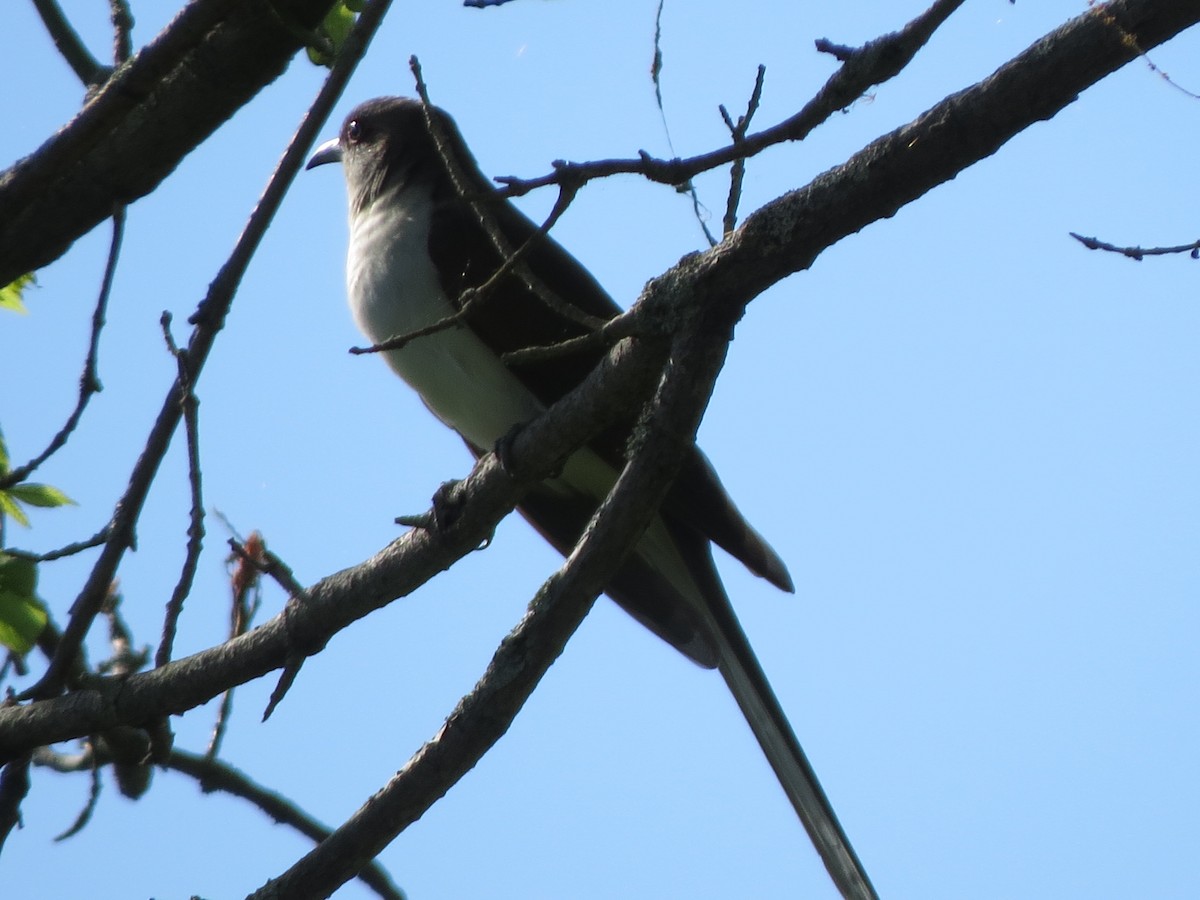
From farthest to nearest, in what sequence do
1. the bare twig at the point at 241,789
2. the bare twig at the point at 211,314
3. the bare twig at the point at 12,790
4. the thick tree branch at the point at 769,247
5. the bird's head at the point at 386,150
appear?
the bird's head at the point at 386,150 → the bare twig at the point at 241,789 → the bare twig at the point at 12,790 → the bare twig at the point at 211,314 → the thick tree branch at the point at 769,247

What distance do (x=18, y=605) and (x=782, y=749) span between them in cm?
185

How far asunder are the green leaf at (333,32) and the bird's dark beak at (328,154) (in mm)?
2037

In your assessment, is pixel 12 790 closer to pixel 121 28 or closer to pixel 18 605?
pixel 18 605

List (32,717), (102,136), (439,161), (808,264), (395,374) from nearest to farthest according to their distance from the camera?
(808,264) → (102,136) → (32,717) → (395,374) → (439,161)

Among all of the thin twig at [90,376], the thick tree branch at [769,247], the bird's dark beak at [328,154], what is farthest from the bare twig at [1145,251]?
the bird's dark beak at [328,154]

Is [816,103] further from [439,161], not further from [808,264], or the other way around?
[439,161]

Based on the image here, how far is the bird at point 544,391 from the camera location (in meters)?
3.67

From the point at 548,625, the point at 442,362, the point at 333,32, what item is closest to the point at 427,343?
the point at 442,362

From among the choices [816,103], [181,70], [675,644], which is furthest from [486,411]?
[816,103]

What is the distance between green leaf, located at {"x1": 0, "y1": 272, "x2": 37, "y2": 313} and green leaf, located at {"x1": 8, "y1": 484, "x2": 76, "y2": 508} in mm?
560

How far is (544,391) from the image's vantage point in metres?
3.88

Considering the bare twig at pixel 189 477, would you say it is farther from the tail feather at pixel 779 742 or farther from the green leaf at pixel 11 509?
the tail feather at pixel 779 742

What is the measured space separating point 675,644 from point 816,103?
1.98 meters

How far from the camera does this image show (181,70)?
3004mm
